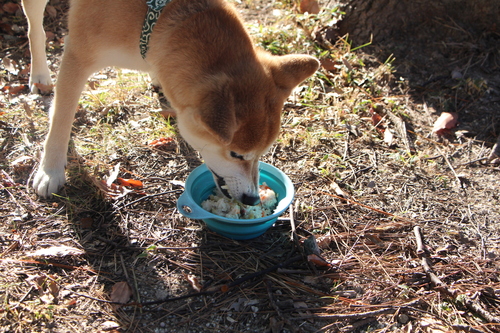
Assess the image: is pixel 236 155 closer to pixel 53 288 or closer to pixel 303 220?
pixel 303 220

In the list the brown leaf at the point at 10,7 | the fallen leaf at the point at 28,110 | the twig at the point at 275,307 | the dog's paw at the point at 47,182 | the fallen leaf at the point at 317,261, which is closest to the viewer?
the twig at the point at 275,307

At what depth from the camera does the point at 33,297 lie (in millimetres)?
2377

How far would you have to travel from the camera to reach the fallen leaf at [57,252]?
2.59 m

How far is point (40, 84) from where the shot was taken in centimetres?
407

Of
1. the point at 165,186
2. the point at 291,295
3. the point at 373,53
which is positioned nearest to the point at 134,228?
the point at 165,186

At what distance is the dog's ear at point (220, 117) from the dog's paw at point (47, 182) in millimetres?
1401

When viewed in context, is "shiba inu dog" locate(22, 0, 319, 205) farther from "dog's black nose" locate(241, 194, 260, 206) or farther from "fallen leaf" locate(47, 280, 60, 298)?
"fallen leaf" locate(47, 280, 60, 298)

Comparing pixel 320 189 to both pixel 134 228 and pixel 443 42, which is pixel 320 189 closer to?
pixel 134 228

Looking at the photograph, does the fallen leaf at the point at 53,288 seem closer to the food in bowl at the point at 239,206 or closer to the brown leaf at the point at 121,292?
the brown leaf at the point at 121,292

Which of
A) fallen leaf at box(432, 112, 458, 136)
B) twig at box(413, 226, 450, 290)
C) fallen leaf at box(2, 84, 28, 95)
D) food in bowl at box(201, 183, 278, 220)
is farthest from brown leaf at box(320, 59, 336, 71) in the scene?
fallen leaf at box(2, 84, 28, 95)

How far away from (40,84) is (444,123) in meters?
4.05

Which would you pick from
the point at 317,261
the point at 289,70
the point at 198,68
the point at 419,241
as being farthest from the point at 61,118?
the point at 419,241

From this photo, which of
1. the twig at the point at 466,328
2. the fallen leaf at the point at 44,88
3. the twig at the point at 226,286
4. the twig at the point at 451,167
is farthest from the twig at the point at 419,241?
the fallen leaf at the point at 44,88

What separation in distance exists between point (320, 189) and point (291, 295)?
1.11m
